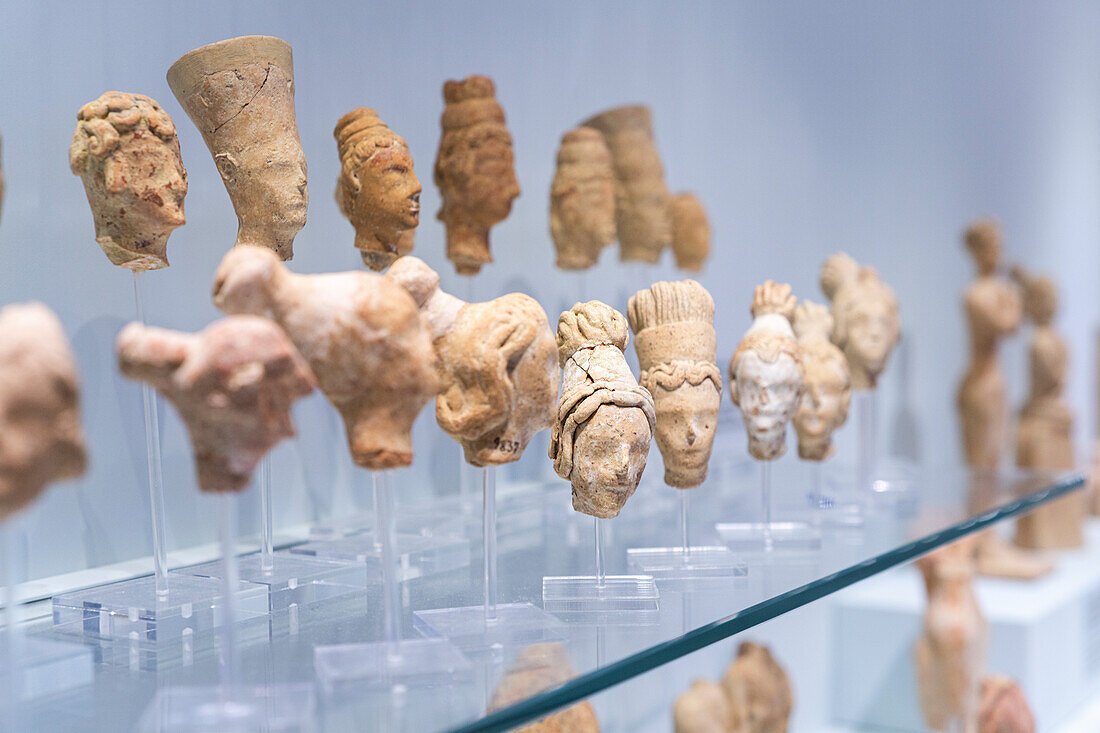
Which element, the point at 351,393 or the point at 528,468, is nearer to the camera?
the point at 351,393

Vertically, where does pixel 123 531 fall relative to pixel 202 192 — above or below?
below

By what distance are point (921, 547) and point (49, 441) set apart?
4.50ft

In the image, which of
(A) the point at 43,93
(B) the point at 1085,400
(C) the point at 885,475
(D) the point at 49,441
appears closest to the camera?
(D) the point at 49,441

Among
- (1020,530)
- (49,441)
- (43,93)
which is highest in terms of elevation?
(43,93)

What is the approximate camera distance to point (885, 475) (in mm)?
2402

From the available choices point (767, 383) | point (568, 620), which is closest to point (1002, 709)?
point (767, 383)

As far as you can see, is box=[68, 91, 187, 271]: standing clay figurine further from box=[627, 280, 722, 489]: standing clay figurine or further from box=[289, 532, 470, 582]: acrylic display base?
box=[627, 280, 722, 489]: standing clay figurine

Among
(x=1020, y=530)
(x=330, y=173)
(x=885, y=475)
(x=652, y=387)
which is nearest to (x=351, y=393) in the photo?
(x=652, y=387)

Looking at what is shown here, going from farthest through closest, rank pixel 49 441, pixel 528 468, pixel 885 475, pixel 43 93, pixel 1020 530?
pixel 1020 530, pixel 885 475, pixel 528 468, pixel 43 93, pixel 49 441

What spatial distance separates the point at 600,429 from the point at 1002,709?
160 centimetres

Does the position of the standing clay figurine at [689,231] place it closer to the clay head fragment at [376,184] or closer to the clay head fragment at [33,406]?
the clay head fragment at [376,184]

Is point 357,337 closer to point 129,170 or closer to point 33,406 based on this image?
point 33,406

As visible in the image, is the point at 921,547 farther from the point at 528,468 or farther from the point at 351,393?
the point at 351,393

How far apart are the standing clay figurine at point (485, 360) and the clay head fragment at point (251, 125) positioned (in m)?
0.29
